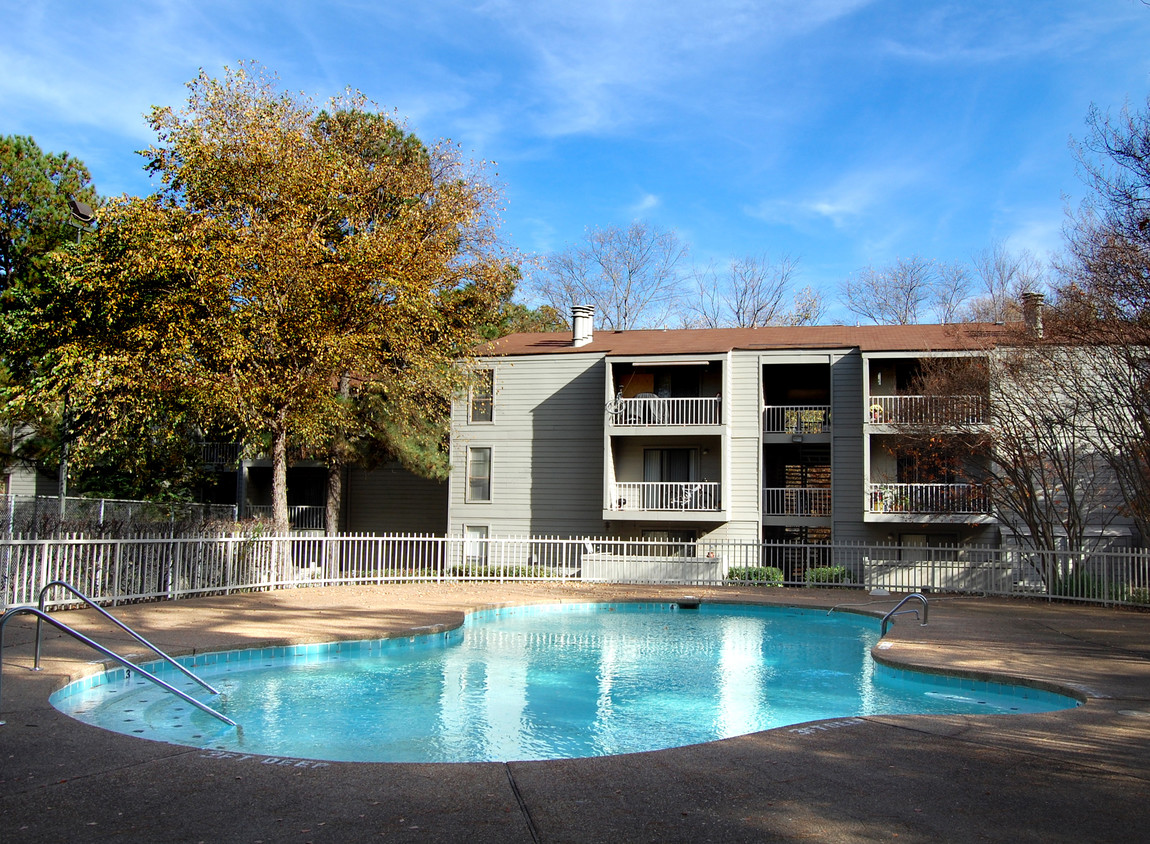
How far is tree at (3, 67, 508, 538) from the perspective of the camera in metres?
17.9

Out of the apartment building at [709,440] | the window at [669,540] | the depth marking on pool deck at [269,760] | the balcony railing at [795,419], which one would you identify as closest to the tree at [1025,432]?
the apartment building at [709,440]

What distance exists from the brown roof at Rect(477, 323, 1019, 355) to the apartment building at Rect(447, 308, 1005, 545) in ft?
0.28

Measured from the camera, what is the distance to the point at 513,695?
10.8 meters

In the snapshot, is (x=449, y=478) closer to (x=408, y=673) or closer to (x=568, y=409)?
(x=568, y=409)

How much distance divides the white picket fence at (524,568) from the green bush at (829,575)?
3 cm

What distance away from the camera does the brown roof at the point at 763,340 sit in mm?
25297

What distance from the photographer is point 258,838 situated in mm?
4488

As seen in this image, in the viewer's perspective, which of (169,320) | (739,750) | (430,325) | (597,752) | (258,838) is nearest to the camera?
(258,838)

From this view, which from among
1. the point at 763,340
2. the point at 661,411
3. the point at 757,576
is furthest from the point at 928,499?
the point at 661,411

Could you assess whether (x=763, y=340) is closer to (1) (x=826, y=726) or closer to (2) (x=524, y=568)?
(2) (x=524, y=568)

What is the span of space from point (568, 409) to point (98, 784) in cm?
2460

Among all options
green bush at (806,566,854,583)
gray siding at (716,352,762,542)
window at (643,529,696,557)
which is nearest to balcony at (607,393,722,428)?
gray siding at (716,352,762,542)

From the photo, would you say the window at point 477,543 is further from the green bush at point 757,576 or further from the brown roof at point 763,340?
the green bush at point 757,576

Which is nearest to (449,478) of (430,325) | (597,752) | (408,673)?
(430,325)
